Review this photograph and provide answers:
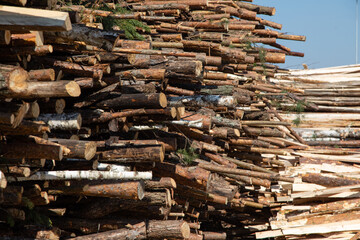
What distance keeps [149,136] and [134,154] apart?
1.06m

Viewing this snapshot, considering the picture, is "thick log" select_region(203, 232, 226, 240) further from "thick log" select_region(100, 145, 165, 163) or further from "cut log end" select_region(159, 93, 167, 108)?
"cut log end" select_region(159, 93, 167, 108)

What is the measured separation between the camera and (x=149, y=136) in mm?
7812

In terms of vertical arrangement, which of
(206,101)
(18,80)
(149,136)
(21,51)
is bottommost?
(149,136)

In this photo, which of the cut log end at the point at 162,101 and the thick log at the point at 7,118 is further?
the cut log end at the point at 162,101

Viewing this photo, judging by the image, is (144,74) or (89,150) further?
(144,74)

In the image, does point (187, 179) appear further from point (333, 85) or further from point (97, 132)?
point (333, 85)

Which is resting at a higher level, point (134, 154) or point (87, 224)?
point (134, 154)

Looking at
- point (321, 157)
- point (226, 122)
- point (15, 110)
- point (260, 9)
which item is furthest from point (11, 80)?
point (260, 9)

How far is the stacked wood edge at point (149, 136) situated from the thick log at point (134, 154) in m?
0.01

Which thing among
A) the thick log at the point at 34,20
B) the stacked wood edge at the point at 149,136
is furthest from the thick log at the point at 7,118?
the thick log at the point at 34,20

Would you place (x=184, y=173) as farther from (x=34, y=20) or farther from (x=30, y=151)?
(x=34, y=20)

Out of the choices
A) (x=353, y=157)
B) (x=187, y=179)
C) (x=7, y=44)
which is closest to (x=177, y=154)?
(x=187, y=179)

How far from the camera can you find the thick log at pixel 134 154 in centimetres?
673

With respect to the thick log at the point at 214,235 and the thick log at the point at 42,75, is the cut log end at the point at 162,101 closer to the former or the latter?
the thick log at the point at 42,75
